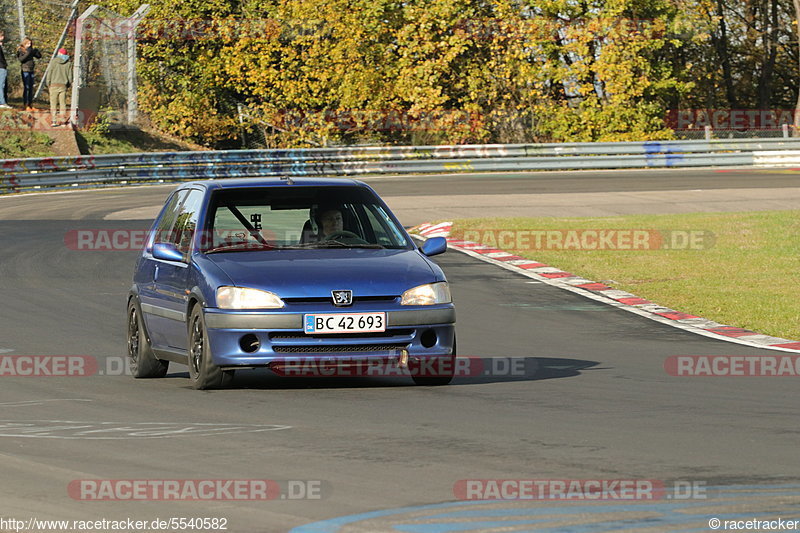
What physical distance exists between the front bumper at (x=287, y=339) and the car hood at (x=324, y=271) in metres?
0.15

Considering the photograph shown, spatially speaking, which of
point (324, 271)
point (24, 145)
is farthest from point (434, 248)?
point (24, 145)

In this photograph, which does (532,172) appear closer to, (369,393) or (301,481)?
(369,393)

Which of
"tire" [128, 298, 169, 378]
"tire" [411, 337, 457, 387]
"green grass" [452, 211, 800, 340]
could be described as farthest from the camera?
"green grass" [452, 211, 800, 340]

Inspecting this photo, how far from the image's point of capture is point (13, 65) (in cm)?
4759

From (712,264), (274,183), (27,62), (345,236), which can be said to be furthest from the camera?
(27,62)

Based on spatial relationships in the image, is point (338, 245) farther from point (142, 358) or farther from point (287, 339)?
point (142, 358)

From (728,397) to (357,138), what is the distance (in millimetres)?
38827

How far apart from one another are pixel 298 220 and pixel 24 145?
29192mm

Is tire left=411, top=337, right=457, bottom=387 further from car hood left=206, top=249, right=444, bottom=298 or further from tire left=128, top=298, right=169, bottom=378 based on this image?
tire left=128, top=298, right=169, bottom=378

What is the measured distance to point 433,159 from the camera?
4031cm

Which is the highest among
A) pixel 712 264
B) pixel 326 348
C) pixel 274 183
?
pixel 274 183

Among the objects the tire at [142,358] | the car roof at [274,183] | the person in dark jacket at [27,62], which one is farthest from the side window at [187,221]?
the person in dark jacket at [27,62]

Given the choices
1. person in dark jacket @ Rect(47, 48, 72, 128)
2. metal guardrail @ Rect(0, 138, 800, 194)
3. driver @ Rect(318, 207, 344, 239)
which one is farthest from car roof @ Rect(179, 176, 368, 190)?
person in dark jacket @ Rect(47, 48, 72, 128)

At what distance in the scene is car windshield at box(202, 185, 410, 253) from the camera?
10297 millimetres
